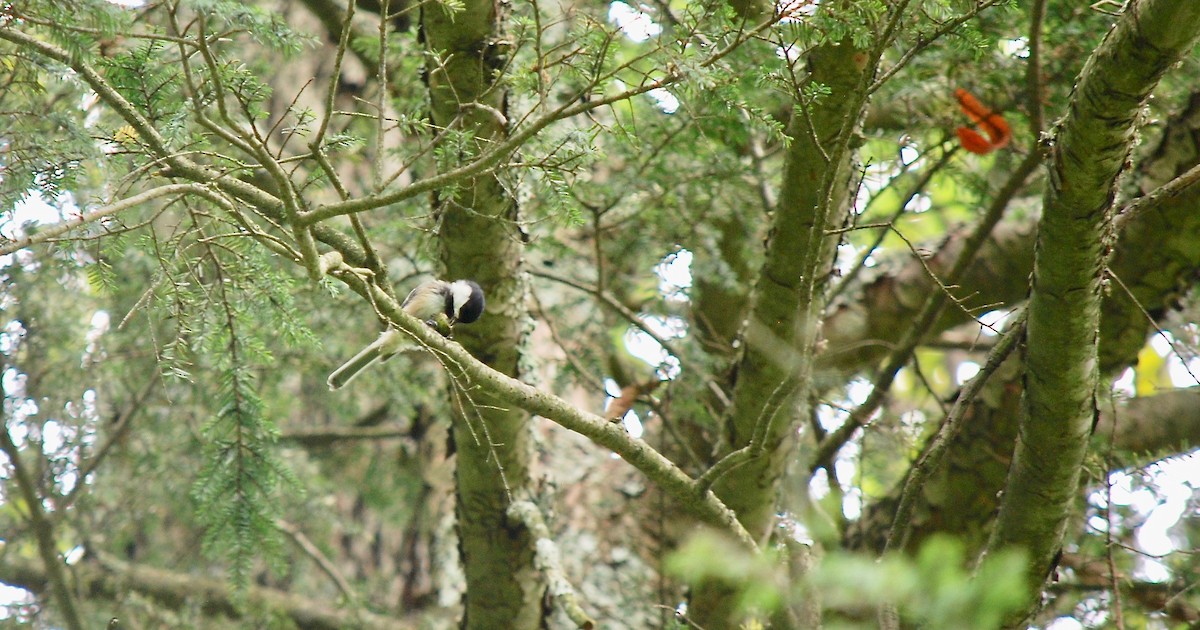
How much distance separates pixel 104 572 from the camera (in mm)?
5094

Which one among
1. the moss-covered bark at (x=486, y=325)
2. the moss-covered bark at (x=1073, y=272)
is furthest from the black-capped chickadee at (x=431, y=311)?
the moss-covered bark at (x=1073, y=272)

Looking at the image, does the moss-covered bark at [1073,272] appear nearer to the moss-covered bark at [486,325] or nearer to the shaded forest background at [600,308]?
the shaded forest background at [600,308]

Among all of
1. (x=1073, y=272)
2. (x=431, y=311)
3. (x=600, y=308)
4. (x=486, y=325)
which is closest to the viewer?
(x=1073, y=272)

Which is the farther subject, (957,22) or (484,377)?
(484,377)

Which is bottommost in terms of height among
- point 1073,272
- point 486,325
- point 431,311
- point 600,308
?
point 1073,272

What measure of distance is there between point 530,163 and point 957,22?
1.16 meters

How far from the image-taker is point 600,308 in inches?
185

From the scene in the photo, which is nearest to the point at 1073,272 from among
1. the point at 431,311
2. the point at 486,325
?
the point at 486,325

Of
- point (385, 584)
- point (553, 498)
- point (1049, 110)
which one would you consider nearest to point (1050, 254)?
point (1049, 110)

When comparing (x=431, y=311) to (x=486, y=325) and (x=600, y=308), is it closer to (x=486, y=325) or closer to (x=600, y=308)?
(x=486, y=325)

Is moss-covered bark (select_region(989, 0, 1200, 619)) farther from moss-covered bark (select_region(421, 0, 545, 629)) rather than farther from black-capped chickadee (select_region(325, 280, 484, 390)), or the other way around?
black-capped chickadee (select_region(325, 280, 484, 390))

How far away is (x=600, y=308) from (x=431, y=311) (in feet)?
3.44

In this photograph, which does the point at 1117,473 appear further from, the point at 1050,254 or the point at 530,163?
the point at 530,163

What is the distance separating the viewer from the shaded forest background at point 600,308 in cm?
228
